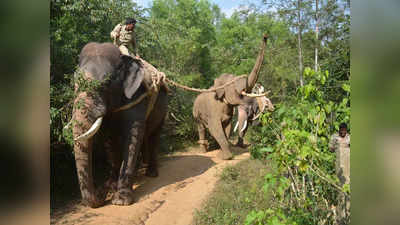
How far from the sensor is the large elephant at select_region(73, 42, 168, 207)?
502 cm

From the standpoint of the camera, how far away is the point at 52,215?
5.18m

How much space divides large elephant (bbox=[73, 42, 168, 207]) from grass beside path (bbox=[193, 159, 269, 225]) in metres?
1.47

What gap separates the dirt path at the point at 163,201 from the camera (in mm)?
4973

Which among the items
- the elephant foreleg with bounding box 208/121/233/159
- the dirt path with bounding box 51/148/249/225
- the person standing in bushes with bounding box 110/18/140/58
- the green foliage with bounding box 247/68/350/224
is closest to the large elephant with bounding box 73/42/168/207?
the dirt path with bounding box 51/148/249/225

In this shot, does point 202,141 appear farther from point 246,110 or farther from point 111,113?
point 111,113

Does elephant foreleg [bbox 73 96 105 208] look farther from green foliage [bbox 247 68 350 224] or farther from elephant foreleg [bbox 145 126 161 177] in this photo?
green foliage [bbox 247 68 350 224]

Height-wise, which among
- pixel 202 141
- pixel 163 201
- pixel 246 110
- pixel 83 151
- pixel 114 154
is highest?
pixel 246 110

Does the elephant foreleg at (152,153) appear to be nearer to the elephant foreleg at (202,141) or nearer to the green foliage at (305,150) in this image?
the elephant foreleg at (202,141)

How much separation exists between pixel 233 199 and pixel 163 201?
4.34ft

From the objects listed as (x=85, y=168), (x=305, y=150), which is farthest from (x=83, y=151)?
(x=305, y=150)

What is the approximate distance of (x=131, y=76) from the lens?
19.7 ft

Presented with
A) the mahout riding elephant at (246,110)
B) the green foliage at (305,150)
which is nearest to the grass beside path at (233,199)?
the green foliage at (305,150)

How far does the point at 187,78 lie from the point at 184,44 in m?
1.81
